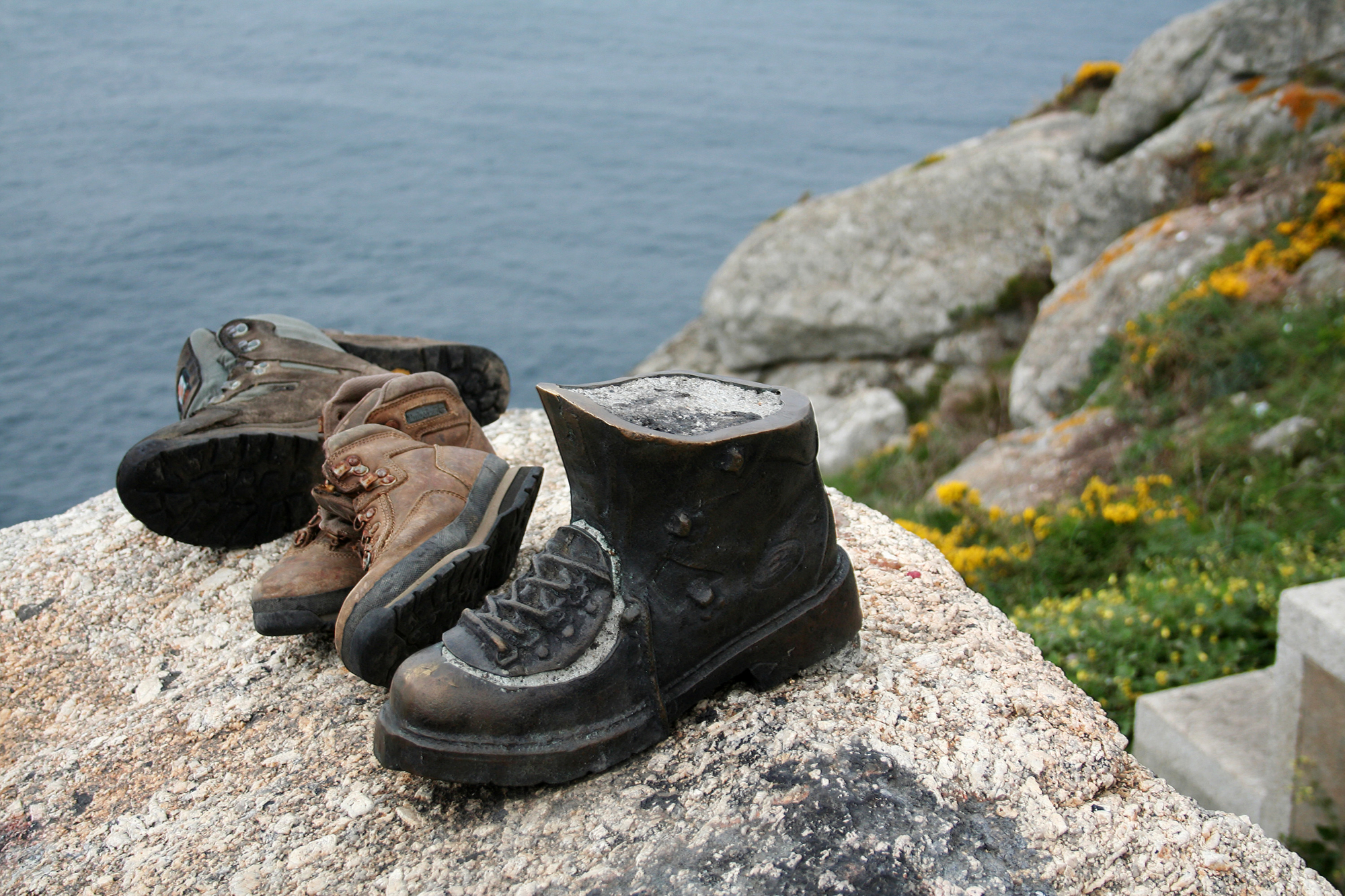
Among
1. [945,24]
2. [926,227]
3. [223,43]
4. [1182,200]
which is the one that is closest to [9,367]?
[926,227]

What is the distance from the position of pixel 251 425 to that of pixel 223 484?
0.58ft

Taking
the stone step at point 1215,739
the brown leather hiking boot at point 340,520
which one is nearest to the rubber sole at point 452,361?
the brown leather hiking boot at point 340,520

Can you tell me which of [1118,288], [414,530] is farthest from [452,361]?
[1118,288]

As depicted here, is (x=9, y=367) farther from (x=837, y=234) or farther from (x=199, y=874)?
(x=837, y=234)

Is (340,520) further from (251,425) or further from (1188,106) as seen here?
(1188,106)

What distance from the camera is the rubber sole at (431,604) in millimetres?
1714

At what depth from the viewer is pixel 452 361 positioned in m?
3.03

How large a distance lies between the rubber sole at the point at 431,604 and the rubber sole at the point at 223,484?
0.80 meters

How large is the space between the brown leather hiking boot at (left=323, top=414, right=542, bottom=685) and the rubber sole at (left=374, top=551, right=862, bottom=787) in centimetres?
20

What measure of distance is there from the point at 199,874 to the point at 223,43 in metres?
13.8

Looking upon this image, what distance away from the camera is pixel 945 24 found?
61.6ft

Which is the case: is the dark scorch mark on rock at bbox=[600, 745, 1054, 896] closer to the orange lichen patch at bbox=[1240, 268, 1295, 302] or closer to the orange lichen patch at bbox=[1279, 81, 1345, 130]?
the orange lichen patch at bbox=[1240, 268, 1295, 302]

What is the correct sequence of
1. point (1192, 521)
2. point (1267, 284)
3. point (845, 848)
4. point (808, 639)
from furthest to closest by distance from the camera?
point (1267, 284)
point (1192, 521)
point (808, 639)
point (845, 848)

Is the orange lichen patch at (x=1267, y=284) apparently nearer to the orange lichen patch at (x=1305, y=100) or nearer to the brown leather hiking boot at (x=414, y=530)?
the orange lichen patch at (x=1305, y=100)
